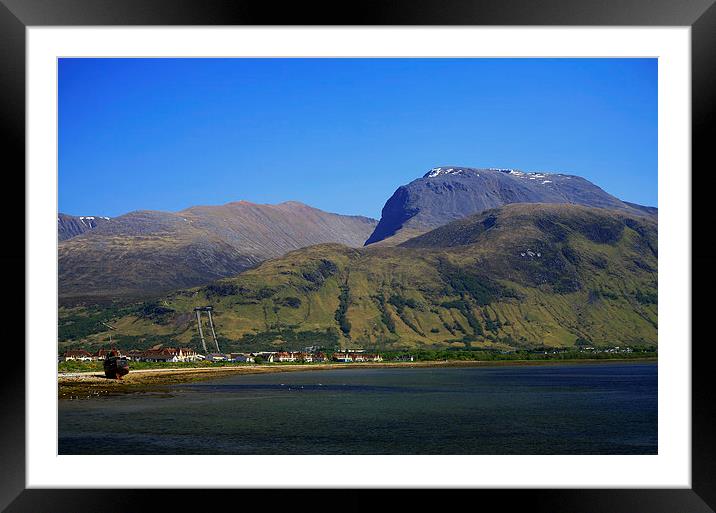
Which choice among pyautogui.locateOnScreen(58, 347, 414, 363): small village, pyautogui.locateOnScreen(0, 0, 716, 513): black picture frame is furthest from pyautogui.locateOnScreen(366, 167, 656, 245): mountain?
pyautogui.locateOnScreen(0, 0, 716, 513): black picture frame

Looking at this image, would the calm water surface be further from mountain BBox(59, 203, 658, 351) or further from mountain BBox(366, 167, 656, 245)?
mountain BBox(366, 167, 656, 245)

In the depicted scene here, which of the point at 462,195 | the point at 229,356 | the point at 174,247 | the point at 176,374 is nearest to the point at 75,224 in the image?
the point at 174,247

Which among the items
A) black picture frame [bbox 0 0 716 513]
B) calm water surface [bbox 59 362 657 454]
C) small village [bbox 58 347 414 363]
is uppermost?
black picture frame [bbox 0 0 716 513]
